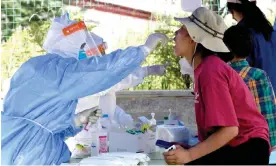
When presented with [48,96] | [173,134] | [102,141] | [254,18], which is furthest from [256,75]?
[48,96]

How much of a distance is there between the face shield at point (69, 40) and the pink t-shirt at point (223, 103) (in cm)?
89

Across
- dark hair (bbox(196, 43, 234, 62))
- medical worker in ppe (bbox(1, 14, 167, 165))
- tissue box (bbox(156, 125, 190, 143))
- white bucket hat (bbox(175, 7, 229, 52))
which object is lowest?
tissue box (bbox(156, 125, 190, 143))

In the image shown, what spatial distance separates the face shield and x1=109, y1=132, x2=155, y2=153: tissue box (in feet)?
1.98

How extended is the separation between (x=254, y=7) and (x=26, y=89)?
181 centimetres

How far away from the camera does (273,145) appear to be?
10.0 ft

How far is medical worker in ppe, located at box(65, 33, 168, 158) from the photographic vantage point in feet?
9.24

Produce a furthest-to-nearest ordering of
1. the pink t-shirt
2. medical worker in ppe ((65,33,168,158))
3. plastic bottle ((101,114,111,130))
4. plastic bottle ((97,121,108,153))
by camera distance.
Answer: plastic bottle ((101,114,111,130)), medical worker in ppe ((65,33,168,158)), plastic bottle ((97,121,108,153)), the pink t-shirt

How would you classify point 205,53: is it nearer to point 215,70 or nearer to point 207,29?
point 207,29

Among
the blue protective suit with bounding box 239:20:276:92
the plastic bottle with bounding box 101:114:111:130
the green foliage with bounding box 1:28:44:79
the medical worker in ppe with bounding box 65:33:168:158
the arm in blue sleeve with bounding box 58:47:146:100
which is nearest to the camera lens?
the arm in blue sleeve with bounding box 58:47:146:100

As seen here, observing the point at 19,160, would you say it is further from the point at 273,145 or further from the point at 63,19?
the point at 273,145

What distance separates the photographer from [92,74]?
2453mm

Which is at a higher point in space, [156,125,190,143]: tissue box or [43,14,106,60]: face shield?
[43,14,106,60]: face shield

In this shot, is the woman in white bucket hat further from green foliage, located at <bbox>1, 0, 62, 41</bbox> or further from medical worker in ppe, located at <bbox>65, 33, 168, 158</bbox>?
green foliage, located at <bbox>1, 0, 62, 41</bbox>

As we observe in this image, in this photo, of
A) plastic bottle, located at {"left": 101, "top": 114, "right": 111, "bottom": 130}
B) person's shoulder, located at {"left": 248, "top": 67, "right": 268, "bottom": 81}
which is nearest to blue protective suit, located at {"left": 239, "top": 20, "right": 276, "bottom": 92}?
person's shoulder, located at {"left": 248, "top": 67, "right": 268, "bottom": 81}
